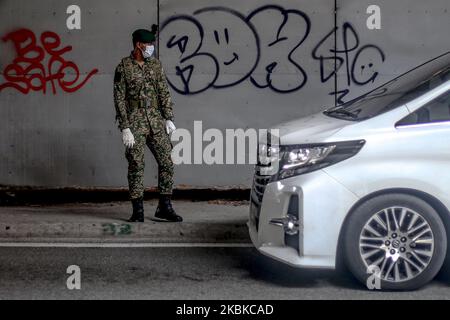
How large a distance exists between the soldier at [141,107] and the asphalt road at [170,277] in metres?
1.08

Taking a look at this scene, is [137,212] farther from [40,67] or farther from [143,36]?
[40,67]

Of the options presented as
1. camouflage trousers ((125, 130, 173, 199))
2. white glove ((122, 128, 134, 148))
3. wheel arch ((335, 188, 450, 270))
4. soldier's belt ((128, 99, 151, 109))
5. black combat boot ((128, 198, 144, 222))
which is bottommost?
black combat boot ((128, 198, 144, 222))

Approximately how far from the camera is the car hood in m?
6.40

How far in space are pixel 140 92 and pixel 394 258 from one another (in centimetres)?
337

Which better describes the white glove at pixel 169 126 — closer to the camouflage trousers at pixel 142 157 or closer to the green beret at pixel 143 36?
the camouflage trousers at pixel 142 157

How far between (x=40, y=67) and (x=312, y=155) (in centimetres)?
548

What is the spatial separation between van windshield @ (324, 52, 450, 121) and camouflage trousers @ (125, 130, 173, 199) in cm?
198

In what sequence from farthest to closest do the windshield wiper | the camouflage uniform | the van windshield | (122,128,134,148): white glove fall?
1. the camouflage uniform
2. (122,128,134,148): white glove
3. the windshield wiper
4. the van windshield

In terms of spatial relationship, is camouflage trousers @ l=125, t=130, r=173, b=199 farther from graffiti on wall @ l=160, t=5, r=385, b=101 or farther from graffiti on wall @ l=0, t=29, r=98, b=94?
graffiti on wall @ l=0, t=29, r=98, b=94

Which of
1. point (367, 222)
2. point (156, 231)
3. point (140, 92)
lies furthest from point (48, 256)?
point (367, 222)

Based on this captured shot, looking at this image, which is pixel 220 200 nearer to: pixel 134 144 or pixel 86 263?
pixel 134 144

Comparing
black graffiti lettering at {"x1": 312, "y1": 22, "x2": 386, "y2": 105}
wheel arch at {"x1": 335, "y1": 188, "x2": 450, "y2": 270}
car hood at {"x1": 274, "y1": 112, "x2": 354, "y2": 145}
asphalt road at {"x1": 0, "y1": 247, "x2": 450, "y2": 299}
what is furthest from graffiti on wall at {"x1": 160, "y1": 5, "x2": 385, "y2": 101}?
wheel arch at {"x1": 335, "y1": 188, "x2": 450, "y2": 270}

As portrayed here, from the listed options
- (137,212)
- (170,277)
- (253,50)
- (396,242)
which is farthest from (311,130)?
(253,50)
